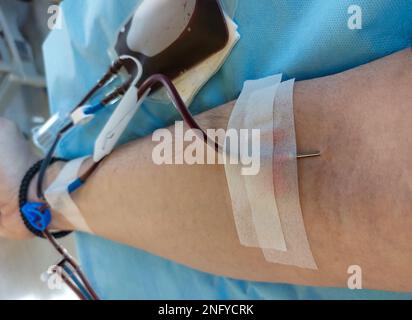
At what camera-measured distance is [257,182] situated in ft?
1.58

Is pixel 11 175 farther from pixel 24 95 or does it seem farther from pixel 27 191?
pixel 24 95

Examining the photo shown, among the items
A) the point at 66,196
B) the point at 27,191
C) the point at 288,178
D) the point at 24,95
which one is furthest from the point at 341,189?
the point at 24,95

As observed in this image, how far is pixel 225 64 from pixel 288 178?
228 millimetres

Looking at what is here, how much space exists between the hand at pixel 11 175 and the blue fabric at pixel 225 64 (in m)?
0.10

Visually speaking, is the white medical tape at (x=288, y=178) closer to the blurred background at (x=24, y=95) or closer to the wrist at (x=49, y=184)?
the wrist at (x=49, y=184)

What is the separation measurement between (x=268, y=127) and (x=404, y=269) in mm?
215

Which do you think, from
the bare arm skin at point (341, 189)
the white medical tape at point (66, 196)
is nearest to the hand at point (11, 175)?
the white medical tape at point (66, 196)

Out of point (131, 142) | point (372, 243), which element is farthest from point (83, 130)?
point (372, 243)

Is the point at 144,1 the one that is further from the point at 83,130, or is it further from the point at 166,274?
the point at 166,274

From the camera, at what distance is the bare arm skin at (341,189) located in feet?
1.38

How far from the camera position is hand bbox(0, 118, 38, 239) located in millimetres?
904

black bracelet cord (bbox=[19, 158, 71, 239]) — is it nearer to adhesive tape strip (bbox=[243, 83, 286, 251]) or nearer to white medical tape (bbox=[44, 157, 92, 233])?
white medical tape (bbox=[44, 157, 92, 233])

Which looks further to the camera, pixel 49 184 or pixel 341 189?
pixel 49 184
